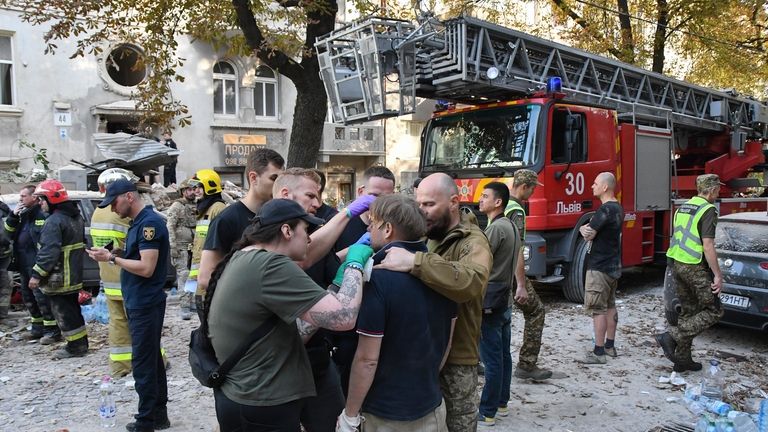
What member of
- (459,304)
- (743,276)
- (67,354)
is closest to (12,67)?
(67,354)

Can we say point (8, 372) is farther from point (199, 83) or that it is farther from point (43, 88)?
point (199, 83)

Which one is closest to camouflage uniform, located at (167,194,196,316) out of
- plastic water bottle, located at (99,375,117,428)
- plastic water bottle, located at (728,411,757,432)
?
plastic water bottle, located at (99,375,117,428)

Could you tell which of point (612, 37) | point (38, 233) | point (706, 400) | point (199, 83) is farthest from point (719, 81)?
point (38, 233)

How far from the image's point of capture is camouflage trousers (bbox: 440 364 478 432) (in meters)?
3.00

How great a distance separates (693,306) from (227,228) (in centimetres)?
445

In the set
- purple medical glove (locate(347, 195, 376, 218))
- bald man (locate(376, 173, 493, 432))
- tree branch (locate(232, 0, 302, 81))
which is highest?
tree branch (locate(232, 0, 302, 81))

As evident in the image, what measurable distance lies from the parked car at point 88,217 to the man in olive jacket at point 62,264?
1952 millimetres

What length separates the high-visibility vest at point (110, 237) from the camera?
5.34m

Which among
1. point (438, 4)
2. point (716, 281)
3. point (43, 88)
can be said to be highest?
point (438, 4)

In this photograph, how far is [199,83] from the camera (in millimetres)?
18156

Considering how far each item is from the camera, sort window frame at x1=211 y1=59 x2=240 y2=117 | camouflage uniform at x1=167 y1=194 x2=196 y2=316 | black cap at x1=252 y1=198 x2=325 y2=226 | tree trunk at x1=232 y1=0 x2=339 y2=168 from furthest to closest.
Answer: window frame at x1=211 y1=59 x2=240 y2=117 < camouflage uniform at x1=167 y1=194 x2=196 y2=316 < tree trunk at x1=232 y1=0 x2=339 y2=168 < black cap at x1=252 y1=198 x2=325 y2=226

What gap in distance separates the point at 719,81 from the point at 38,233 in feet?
66.2

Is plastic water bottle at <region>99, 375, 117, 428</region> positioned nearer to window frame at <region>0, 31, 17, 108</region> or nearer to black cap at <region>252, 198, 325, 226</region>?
black cap at <region>252, 198, 325, 226</region>

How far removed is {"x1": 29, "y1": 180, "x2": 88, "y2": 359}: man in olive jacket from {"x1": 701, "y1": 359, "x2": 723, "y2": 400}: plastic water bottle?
19.8 ft
